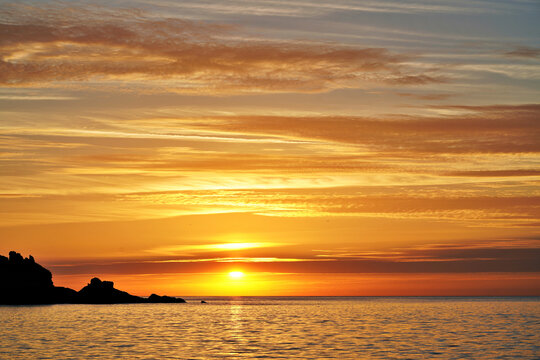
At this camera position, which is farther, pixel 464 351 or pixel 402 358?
pixel 464 351

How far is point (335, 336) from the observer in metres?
90.6

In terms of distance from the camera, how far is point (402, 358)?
217ft

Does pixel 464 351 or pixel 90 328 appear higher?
pixel 90 328

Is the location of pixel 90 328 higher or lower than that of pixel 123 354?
higher

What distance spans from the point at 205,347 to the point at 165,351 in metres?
6.41

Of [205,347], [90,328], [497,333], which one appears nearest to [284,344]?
[205,347]

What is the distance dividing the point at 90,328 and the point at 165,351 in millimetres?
40655

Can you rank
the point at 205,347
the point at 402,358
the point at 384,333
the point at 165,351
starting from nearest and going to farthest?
the point at 402,358 < the point at 165,351 < the point at 205,347 < the point at 384,333

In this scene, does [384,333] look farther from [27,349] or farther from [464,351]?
[27,349]

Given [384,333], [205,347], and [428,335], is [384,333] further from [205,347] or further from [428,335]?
[205,347]

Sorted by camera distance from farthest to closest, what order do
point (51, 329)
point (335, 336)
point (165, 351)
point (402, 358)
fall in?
point (51, 329) < point (335, 336) < point (165, 351) < point (402, 358)

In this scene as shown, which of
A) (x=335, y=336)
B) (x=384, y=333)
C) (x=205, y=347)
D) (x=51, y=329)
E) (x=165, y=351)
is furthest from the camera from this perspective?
(x=51, y=329)

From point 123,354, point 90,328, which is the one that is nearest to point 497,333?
point 123,354

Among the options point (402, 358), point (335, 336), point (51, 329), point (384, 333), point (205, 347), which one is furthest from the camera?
point (51, 329)
